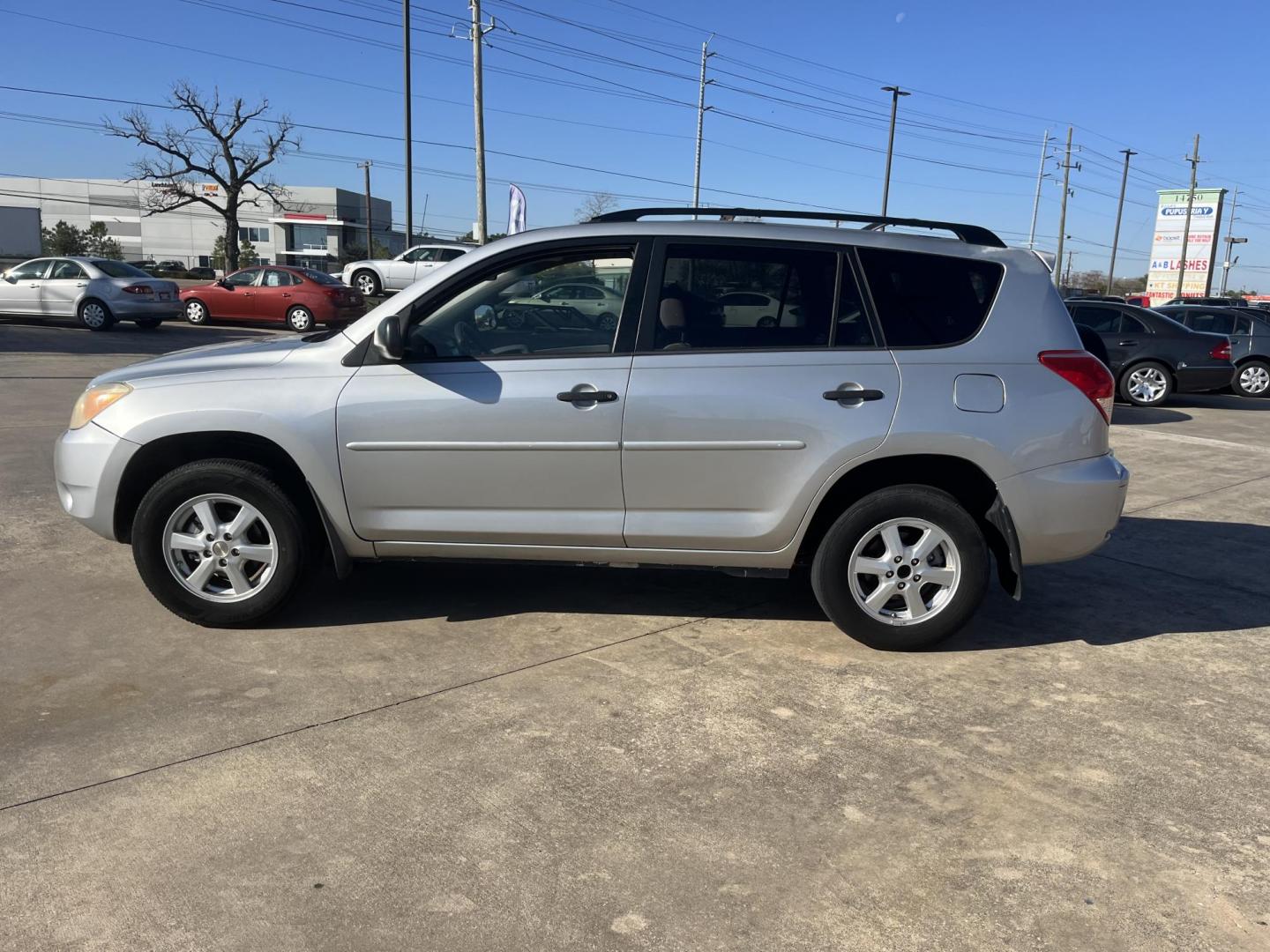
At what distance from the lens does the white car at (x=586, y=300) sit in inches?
168

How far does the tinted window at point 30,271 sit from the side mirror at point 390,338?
1904 cm

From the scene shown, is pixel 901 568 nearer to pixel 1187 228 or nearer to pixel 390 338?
pixel 390 338

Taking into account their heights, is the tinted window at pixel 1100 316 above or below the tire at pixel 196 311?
above

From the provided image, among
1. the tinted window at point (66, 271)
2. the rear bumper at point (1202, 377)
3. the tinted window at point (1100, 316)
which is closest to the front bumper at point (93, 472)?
the tinted window at point (1100, 316)

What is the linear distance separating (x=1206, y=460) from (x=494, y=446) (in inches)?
333

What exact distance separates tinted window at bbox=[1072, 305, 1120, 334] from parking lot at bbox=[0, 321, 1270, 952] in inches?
423

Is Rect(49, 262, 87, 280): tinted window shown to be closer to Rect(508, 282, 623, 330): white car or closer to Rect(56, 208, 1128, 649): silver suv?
Rect(56, 208, 1128, 649): silver suv

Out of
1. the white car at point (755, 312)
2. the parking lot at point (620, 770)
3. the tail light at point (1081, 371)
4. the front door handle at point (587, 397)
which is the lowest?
the parking lot at point (620, 770)

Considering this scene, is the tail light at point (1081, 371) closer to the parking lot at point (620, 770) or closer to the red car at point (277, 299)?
Answer: the parking lot at point (620, 770)

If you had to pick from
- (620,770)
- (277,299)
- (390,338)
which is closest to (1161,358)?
(390,338)

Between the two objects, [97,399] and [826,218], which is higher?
[826,218]

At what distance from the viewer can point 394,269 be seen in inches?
1045

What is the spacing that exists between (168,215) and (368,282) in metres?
90.2

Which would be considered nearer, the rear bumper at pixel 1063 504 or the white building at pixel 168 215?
the rear bumper at pixel 1063 504
